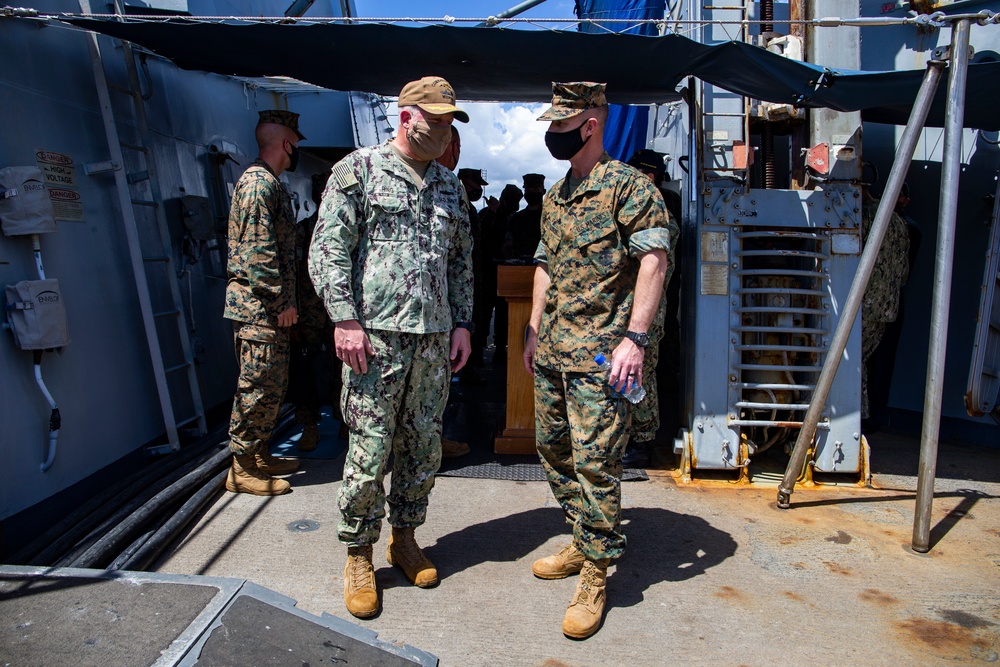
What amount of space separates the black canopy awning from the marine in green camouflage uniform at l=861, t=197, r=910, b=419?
→ 0.79 metres

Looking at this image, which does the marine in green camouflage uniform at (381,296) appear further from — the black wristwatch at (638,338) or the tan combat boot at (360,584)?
the black wristwatch at (638,338)

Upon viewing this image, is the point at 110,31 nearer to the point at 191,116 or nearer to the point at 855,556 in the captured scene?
the point at 191,116

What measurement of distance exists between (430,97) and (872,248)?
2.41m

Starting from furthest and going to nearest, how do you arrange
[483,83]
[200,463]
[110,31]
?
[483,83], [200,463], [110,31]

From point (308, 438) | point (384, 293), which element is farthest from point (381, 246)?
point (308, 438)

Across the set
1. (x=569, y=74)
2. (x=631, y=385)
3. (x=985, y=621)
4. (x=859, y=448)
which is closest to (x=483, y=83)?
(x=569, y=74)

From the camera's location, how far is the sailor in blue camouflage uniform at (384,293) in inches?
107

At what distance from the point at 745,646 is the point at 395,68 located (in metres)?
3.80

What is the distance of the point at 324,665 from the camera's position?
7.17 feet

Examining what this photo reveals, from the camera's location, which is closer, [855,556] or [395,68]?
[855,556]

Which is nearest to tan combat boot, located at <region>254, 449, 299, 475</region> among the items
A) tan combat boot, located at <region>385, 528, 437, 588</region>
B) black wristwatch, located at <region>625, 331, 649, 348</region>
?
tan combat boot, located at <region>385, 528, 437, 588</region>

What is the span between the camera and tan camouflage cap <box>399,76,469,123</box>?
273cm

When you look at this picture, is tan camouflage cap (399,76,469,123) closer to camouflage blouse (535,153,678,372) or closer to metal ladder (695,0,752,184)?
camouflage blouse (535,153,678,372)

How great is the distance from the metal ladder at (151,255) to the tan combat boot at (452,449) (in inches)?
69.2
